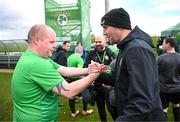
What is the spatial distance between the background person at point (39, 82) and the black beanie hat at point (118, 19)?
676mm

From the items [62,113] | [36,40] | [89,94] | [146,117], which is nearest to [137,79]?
[146,117]

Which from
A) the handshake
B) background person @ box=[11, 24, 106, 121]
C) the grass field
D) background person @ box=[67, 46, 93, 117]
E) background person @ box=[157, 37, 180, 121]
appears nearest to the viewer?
background person @ box=[11, 24, 106, 121]

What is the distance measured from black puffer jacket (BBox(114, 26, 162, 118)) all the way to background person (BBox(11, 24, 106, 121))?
68 cm

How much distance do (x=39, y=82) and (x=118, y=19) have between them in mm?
990

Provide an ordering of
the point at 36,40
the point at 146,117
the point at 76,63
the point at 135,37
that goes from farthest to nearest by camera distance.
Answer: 1. the point at 76,63
2. the point at 36,40
3. the point at 135,37
4. the point at 146,117

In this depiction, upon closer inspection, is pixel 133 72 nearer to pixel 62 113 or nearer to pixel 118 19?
pixel 118 19

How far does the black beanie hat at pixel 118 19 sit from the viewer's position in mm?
3352

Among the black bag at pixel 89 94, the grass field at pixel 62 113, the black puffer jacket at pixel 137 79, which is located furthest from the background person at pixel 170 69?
the black puffer jacket at pixel 137 79

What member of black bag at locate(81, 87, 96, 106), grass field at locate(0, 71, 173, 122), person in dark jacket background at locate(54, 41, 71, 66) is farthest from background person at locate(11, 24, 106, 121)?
person in dark jacket background at locate(54, 41, 71, 66)

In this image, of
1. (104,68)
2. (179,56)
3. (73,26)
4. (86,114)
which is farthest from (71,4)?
(104,68)

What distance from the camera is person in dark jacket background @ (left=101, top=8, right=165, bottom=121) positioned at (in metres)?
2.94

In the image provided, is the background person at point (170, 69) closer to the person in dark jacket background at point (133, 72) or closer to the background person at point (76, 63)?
the background person at point (76, 63)

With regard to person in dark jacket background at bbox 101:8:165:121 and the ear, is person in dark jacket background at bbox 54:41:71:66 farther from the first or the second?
person in dark jacket background at bbox 101:8:165:121

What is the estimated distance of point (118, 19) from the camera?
3.35m
